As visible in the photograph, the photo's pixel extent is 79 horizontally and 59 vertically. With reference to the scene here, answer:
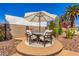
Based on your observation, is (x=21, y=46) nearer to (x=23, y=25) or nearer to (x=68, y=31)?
(x=23, y=25)

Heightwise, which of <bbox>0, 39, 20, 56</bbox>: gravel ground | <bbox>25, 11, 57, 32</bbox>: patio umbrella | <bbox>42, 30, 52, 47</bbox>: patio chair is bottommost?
<bbox>0, 39, 20, 56</bbox>: gravel ground

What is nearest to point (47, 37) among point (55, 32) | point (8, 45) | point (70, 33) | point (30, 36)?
point (55, 32)

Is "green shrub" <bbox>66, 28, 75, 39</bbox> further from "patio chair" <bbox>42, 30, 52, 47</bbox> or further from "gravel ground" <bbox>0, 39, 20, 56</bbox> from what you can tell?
"gravel ground" <bbox>0, 39, 20, 56</bbox>

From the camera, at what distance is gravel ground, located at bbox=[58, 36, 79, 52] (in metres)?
5.46

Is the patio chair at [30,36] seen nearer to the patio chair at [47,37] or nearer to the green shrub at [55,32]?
the patio chair at [47,37]

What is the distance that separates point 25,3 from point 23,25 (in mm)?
339

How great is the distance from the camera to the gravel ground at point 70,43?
5457 millimetres

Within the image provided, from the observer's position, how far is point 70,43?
5.50 metres

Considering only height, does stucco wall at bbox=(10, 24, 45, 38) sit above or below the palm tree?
below

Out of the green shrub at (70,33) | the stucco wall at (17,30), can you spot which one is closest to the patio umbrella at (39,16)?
the stucco wall at (17,30)

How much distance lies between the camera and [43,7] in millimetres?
5348

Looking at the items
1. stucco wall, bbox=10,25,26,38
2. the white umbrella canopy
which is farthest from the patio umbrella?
stucco wall, bbox=10,25,26,38

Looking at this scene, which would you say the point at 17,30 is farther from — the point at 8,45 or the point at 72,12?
the point at 72,12

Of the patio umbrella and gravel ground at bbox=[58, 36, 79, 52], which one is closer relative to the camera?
the patio umbrella
